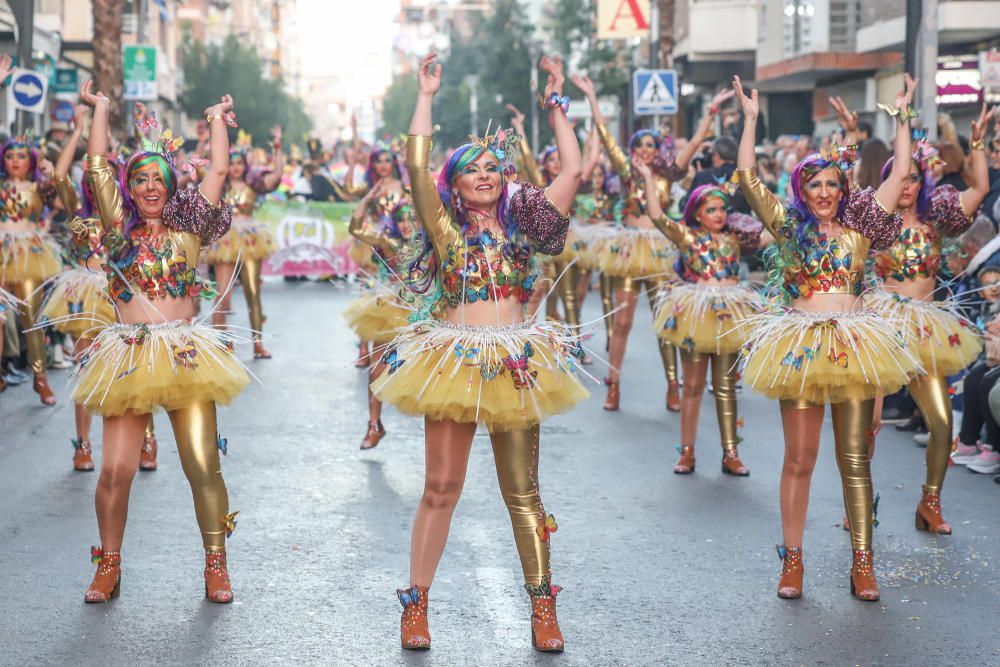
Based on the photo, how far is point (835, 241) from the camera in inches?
273

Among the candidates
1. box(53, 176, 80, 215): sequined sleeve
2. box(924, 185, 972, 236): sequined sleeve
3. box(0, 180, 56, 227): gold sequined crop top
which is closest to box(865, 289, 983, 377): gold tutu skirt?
box(924, 185, 972, 236): sequined sleeve

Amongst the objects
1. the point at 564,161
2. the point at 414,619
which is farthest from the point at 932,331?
the point at 414,619

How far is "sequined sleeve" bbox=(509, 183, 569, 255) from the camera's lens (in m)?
6.01

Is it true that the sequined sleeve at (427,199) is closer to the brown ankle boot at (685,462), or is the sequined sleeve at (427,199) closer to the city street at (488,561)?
the city street at (488,561)

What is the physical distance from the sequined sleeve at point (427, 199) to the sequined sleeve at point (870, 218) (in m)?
1.95

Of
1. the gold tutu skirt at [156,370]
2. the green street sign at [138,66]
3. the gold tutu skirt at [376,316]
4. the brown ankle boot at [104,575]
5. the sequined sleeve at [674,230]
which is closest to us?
the gold tutu skirt at [156,370]

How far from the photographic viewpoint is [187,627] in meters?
6.32

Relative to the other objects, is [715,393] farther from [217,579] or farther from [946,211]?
[217,579]

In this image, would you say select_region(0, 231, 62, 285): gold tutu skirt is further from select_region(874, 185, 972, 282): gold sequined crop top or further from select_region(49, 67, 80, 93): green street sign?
select_region(49, 67, 80, 93): green street sign

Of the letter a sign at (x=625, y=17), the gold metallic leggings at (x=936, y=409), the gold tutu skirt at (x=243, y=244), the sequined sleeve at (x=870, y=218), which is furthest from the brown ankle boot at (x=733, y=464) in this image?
the letter a sign at (x=625, y=17)

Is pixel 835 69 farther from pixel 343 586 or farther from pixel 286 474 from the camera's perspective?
pixel 343 586

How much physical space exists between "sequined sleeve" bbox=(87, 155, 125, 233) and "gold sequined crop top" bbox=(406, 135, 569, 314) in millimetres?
1588

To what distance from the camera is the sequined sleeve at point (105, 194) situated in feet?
22.5

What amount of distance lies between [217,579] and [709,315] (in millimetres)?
4121
